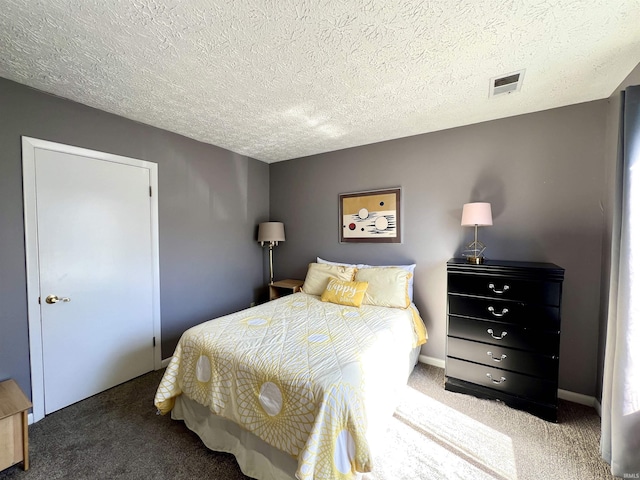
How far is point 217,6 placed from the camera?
120 centimetres

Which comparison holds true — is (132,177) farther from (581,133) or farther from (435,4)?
(581,133)

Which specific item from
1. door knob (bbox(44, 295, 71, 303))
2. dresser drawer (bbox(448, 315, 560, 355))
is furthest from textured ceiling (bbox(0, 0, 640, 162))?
dresser drawer (bbox(448, 315, 560, 355))

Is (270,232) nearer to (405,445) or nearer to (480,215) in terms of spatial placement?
(480,215)

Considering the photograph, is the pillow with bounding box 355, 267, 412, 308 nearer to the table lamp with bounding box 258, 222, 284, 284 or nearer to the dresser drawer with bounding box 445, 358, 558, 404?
the dresser drawer with bounding box 445, 358, 558, 404

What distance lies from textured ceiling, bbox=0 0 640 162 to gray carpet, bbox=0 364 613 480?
8.05 ft

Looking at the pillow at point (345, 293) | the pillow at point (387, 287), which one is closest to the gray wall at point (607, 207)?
the pillow at point (387, 287)

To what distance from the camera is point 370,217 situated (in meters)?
3.11

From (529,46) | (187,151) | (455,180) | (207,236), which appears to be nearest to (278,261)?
(207,236)

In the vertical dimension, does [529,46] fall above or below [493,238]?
above

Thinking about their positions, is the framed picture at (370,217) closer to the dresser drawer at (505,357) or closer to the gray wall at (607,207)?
the dresser drawer at (505,357)

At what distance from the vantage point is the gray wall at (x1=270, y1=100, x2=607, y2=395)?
2113 mm

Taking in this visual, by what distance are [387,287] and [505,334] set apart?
3.25 ft

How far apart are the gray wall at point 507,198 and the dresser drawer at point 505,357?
1.58ft

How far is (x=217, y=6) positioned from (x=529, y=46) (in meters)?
1.69
